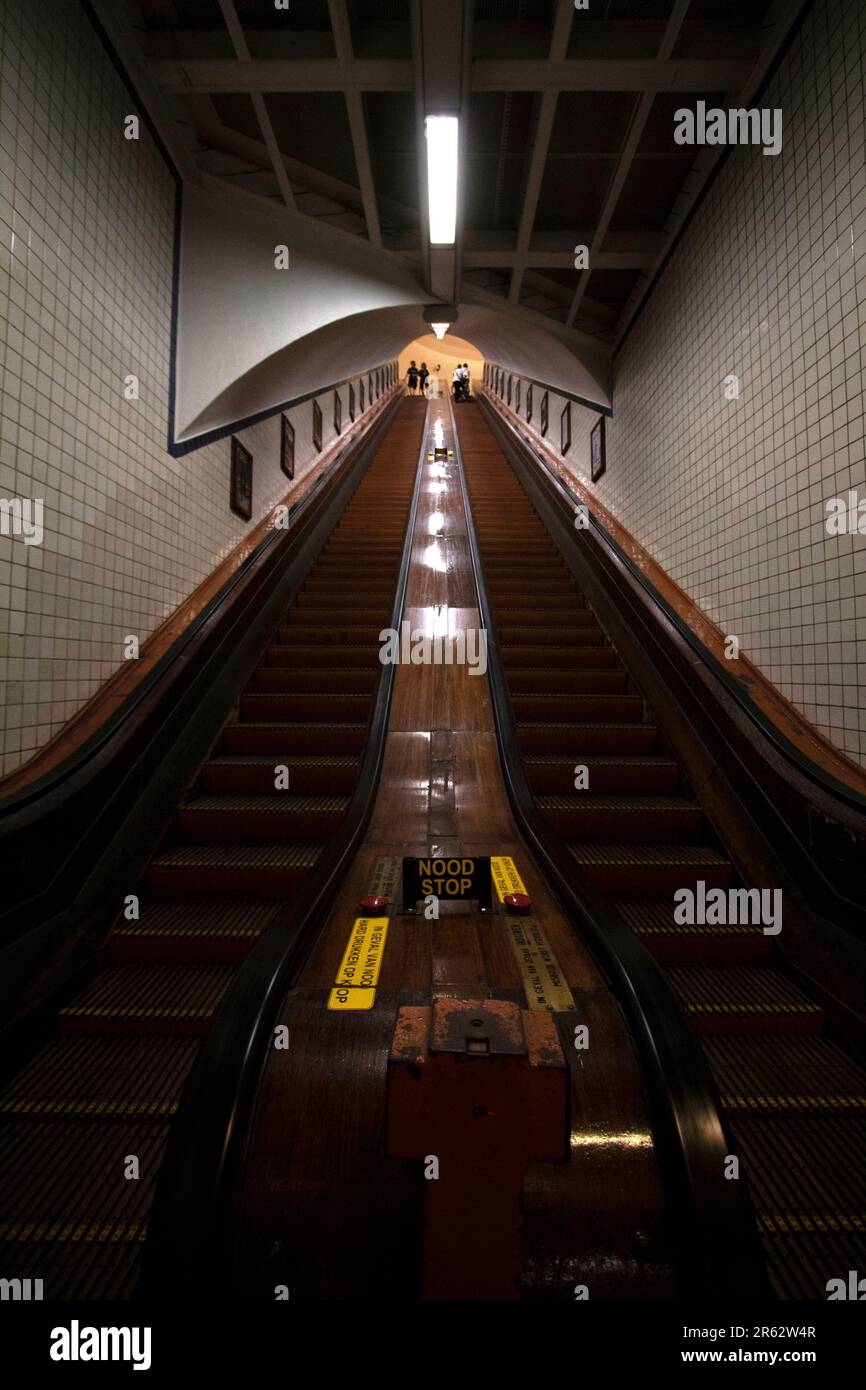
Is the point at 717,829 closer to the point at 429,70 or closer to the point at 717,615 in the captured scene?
the point at 717,615

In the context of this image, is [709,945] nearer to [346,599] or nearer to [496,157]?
[346,599]

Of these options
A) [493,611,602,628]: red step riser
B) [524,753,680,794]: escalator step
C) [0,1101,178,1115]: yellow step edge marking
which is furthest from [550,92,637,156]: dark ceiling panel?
[0,1101,178,1115]: yellow step edge marking

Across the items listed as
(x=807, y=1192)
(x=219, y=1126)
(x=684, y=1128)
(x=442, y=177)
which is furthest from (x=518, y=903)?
(x=442, y=177)

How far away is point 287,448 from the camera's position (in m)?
7.03

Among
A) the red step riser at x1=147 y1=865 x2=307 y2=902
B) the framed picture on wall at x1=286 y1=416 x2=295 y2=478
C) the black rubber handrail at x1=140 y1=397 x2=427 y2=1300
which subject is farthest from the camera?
the framed picture on wall at x1=286 y1=416 x2=295 y2=478

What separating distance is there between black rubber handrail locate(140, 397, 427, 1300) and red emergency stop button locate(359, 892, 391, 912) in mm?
257

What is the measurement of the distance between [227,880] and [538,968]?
146 centimetres

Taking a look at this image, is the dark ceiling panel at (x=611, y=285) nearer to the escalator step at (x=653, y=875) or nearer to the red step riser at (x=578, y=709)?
the red step riser at (x=578, y=709)

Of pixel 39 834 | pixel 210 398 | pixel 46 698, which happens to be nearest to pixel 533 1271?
pixel 39 834

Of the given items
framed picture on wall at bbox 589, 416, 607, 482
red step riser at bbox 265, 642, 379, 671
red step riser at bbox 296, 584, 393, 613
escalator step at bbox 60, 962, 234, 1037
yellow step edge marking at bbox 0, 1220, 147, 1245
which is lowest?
yellow step edge marking at bbox 0, 1220, 147, 1245

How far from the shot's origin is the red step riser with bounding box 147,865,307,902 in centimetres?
253

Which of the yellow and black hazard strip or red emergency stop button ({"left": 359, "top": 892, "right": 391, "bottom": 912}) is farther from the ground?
red emergency stop button ({"left": 359, "top": 892, "right": 391, "bottom": 912})

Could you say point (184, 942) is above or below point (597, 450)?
below

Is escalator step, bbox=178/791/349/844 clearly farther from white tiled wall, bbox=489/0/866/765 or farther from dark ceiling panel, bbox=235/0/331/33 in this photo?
dark ceiling panel, bbox=235/0/331/33
